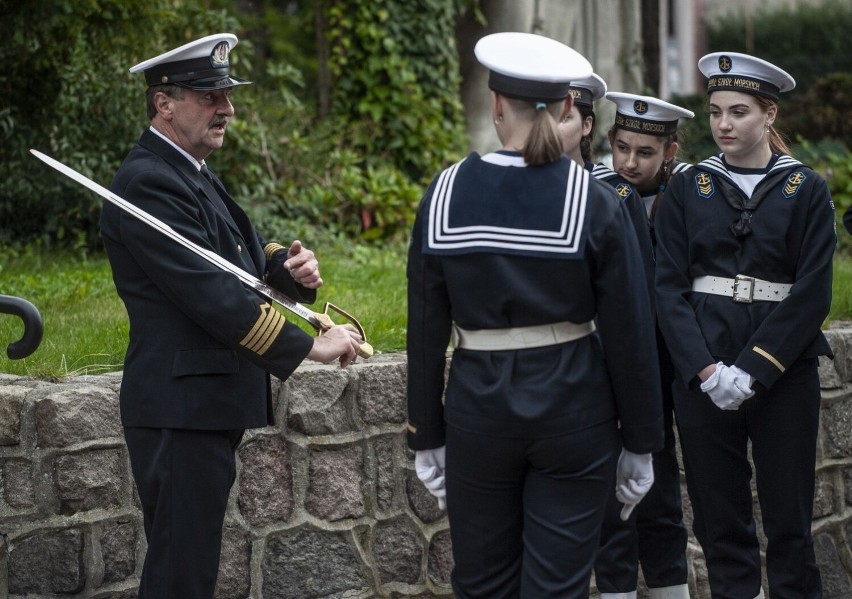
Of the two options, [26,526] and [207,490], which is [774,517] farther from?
[26,526]

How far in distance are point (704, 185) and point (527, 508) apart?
1.51m

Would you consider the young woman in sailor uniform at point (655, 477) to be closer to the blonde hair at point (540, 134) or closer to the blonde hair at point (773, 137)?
the blonde hair at point (773, 137)

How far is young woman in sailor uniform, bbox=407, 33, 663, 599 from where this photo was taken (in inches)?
120

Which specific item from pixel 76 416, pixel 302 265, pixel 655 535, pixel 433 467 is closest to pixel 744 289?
pixel 655 535

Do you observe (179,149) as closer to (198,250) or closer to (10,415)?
(198,250)

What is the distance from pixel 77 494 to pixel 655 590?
2097 millimetres

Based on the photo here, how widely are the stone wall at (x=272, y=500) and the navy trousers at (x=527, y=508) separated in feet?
4.98

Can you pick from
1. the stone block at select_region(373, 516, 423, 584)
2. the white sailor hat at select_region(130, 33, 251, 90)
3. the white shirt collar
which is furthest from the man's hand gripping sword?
the stone block at select_region(373, 516, 423, 584)

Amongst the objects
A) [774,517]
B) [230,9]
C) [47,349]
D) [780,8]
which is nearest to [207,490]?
[47,349]

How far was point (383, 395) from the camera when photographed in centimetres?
480

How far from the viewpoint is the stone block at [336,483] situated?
472 centimetres

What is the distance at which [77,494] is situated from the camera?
425cm

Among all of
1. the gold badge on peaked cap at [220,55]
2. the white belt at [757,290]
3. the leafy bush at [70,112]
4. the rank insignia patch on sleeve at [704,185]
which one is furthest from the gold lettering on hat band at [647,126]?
the leafy bush at [70,112]

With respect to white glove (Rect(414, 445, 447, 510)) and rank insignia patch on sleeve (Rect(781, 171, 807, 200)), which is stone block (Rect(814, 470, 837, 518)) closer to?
rank insignia patch on sleeve (Rect(781, 171, 807, 200))
